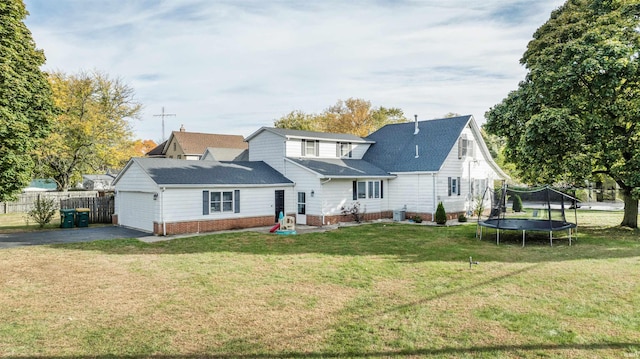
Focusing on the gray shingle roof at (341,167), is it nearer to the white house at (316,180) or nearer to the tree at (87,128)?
the white house at (316,180)

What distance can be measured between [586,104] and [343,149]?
45.8 ft

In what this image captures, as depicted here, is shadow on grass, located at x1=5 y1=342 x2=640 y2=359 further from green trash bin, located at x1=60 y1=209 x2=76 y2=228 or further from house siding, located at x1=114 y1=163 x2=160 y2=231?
green trash bin, located at x1=60 y1=209 x2=76 y2=228

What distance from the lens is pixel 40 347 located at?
6.11 meters

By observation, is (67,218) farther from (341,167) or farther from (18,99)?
(341,167)

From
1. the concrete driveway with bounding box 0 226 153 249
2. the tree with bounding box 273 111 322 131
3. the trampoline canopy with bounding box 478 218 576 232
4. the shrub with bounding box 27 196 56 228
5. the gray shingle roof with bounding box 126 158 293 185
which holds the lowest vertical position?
the concrete driveway with bounding box 0 226 153 249

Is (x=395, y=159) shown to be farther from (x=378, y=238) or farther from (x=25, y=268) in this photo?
(x=25, y=268)

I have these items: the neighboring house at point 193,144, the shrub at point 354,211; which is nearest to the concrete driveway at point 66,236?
the shrub at point 354,211

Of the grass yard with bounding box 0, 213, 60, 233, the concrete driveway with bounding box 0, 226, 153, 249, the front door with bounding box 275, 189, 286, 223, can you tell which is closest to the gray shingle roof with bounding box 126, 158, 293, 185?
the front door with bounding box 275, 189, 286, 223

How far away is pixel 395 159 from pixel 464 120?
5118 mm

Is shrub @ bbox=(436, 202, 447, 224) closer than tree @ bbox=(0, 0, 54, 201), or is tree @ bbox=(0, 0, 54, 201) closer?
tree @ bbox=(0, 0, 54, 201)

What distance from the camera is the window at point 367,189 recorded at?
2388 cm

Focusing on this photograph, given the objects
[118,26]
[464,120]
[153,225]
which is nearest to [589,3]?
[464,120]

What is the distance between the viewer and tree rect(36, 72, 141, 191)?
31906 mm

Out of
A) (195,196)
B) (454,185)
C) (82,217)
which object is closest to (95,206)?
(82,217)
